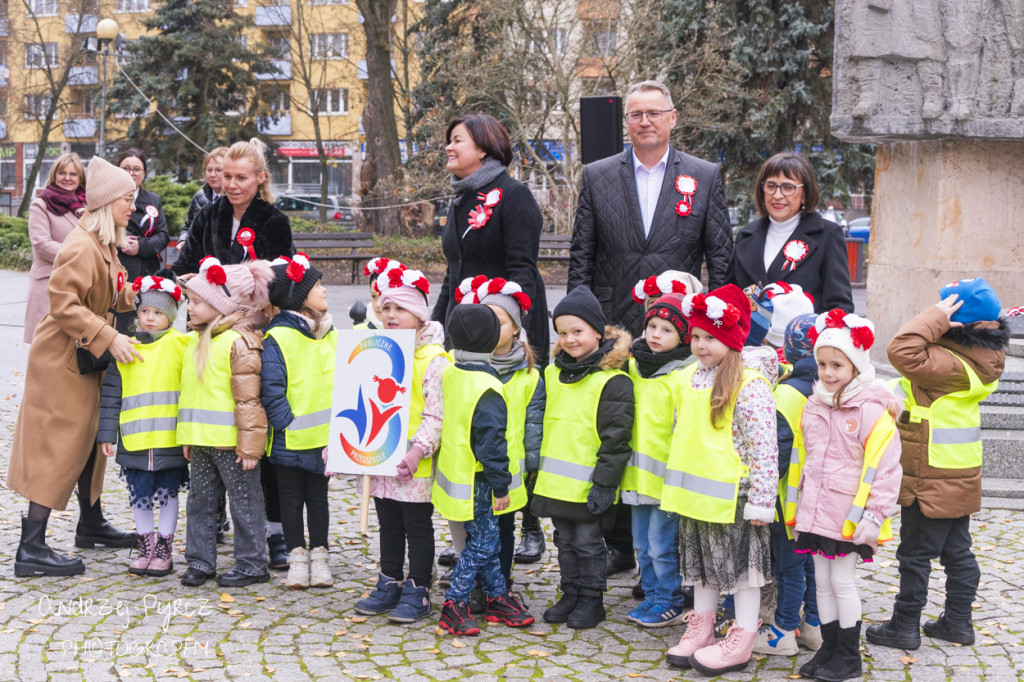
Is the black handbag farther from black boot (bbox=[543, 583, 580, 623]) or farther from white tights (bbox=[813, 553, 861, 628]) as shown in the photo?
white tights (bbox=[813, 553, 861, 628])

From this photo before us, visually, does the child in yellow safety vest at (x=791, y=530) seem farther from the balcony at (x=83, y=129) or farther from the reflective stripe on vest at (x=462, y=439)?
the balcony at (x=83, y=129)

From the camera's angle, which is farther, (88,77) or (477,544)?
(88,77)

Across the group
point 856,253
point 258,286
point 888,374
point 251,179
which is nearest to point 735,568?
point 258,286

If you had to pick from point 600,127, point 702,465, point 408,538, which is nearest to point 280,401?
point 408,538

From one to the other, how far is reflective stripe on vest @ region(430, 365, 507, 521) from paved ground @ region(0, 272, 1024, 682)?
583 mm

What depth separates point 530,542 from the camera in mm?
6020

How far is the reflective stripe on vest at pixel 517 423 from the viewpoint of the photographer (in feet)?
16.3

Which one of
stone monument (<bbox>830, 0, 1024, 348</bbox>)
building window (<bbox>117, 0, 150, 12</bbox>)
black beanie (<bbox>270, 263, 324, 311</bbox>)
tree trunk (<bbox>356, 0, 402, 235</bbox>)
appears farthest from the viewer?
building window (<bbox>117, 0, 150, 12</bbox>)

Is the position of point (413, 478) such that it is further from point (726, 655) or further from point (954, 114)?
point (954, 114)

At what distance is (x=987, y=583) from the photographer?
18.3ft

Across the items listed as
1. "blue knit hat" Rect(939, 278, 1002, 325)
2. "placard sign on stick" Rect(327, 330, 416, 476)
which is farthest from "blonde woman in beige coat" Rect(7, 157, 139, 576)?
"blue knit hat" Rect(939, 278, 1002, 325)

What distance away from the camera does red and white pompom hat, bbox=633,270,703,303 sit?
4.86 metres

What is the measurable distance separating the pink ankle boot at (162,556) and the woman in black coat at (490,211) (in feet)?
6.20

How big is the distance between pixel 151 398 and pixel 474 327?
1.85m
